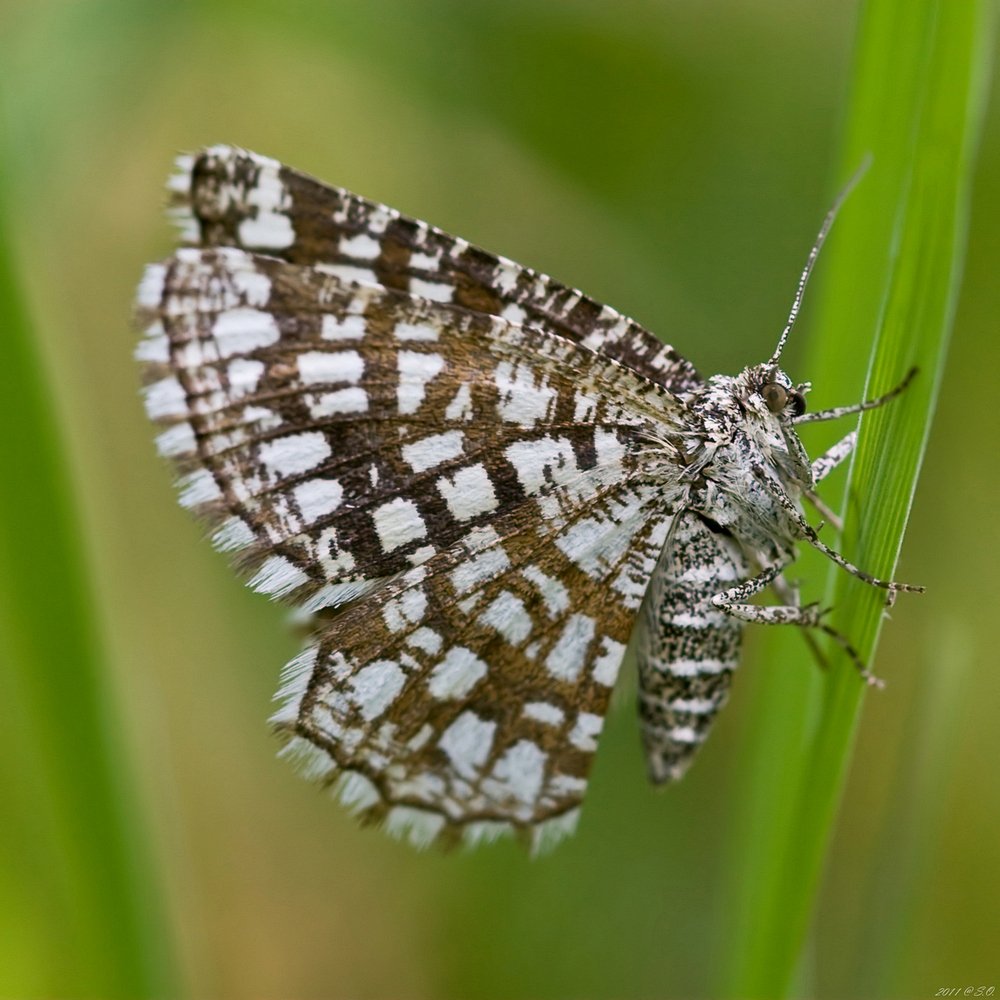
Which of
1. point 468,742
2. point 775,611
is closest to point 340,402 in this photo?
point 468,742

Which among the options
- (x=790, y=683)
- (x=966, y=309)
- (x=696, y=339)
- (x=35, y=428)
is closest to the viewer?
(x=35, y=428)

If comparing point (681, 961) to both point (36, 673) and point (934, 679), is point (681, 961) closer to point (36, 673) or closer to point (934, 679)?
point (934, 679)

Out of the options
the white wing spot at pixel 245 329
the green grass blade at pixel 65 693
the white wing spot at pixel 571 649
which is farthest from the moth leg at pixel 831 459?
the green grass blade at pixel 65 693

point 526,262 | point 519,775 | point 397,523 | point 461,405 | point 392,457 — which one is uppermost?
point 526,262

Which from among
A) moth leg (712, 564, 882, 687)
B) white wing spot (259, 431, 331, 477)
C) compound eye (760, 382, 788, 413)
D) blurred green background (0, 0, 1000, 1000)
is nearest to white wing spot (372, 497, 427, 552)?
white wing spot (259, 431, 331, 477)

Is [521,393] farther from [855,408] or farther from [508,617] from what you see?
[855,408]

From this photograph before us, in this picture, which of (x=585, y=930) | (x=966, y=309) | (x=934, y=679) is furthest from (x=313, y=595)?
(x=966, y=309)

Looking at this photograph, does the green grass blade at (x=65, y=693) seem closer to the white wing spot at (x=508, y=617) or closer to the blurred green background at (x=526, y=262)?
the blurred green background at (x=526, y=262)
